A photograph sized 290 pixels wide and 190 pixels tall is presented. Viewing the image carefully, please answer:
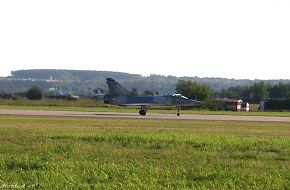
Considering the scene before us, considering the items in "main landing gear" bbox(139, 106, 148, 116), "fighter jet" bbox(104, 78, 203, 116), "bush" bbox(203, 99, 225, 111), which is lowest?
"bush" bbox(203, 99, 225, 111)

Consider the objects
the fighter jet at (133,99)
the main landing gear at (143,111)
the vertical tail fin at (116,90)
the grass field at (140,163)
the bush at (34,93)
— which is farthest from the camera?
the bush at (34,93)

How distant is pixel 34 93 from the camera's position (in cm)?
9625

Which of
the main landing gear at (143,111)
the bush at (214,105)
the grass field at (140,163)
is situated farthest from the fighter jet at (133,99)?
the grass field at (140,163)

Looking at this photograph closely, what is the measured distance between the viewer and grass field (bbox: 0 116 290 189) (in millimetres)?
14086

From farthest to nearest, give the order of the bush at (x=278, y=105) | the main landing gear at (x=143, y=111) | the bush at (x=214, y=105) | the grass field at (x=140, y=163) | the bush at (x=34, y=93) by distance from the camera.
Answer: the bush at (x=278, y=105) < the bush at (x=214, y=105) < the bush at (x=34, y=93) < the main landing gear at (x=143, y=111) < the grass field at (x=140, y=163)

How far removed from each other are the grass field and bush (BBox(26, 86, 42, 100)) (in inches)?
2750

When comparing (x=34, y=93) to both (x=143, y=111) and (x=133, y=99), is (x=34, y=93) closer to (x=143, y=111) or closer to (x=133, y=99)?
(x=133, y=99)

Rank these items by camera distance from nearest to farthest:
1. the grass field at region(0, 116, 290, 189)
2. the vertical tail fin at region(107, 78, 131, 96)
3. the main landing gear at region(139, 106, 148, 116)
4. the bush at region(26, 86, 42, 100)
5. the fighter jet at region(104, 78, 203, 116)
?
1. the grass field at region(0, 116, 290, 189)
2. the main landing gear at region(139, 106, 148, 116)
3. the fighter jet at region(104, 78, 203, 116)
4. the vertical tail fin at region(107, 78, 131, 96)
5. the bush at region(26, 86, 42, 100)

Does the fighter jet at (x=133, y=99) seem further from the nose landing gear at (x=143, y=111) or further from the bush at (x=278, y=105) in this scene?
the bush at (x=278, y=105)

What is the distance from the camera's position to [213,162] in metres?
18.3

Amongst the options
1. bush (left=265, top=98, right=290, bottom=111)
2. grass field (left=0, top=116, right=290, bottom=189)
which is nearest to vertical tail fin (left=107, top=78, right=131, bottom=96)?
grass field (left=0, top=116, right=290, bottom=189)

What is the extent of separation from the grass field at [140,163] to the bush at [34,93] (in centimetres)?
6986

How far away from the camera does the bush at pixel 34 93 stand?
9563 cm

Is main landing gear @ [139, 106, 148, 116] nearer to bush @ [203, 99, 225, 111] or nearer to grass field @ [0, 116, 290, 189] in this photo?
bush @ [203, 99, 225, 111]
